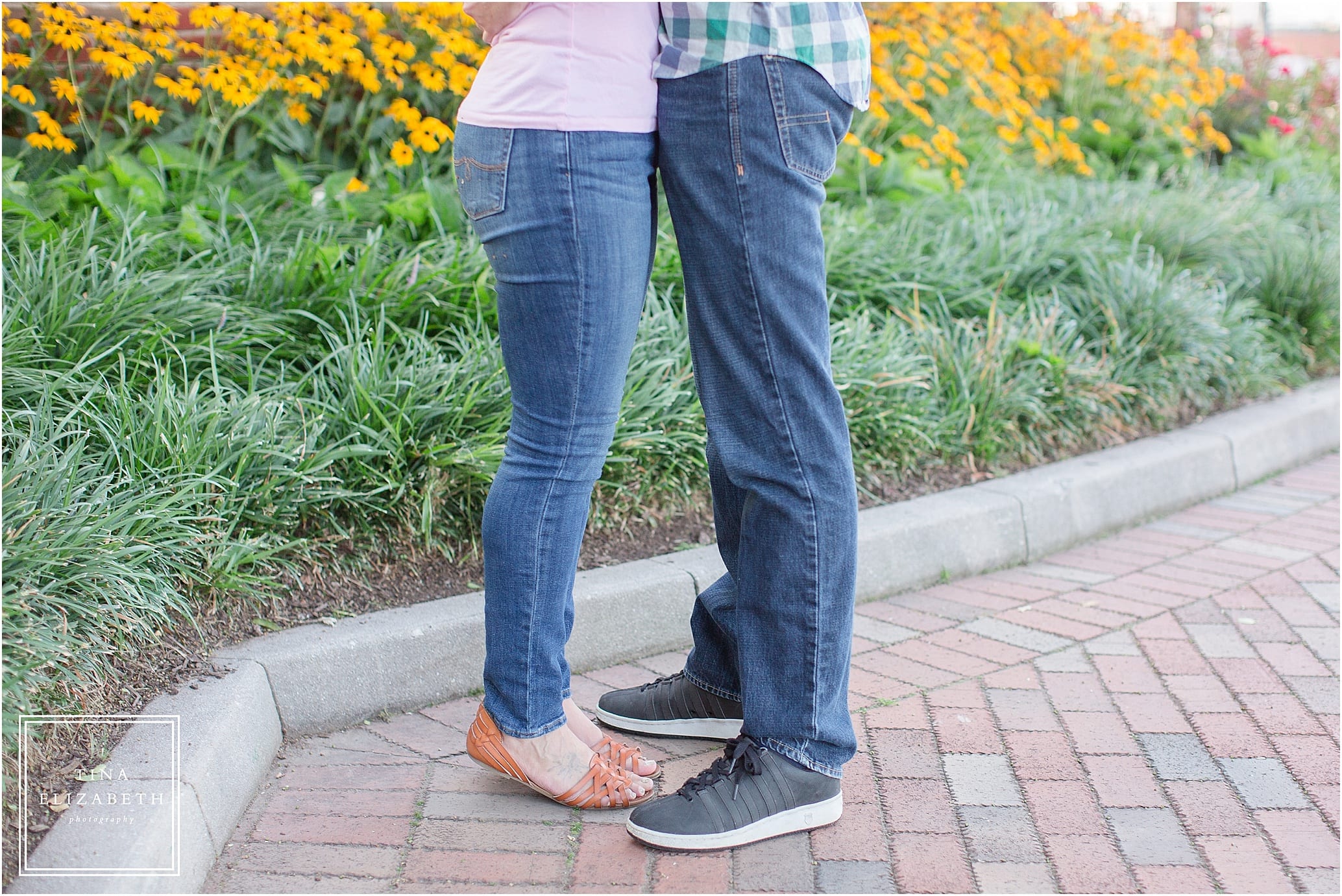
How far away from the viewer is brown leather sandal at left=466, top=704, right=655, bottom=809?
1.93m

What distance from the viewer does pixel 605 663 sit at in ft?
8.47

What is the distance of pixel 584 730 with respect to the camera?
2.04 metres

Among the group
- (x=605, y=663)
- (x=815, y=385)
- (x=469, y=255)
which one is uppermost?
(x=815, y=385)

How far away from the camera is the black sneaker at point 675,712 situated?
2221 millimetres

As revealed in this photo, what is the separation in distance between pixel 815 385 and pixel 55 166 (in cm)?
292

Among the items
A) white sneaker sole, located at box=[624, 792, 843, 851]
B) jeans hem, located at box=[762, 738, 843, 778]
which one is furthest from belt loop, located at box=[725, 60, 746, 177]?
white sneaker sole, located at box=[624, 792, 843, 851]

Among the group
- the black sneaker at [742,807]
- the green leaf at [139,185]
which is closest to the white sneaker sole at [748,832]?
the black sneaker at [742,807]

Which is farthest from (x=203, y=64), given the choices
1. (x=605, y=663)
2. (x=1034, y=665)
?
(x=1034, y=665)

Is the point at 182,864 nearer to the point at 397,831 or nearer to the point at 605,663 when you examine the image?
the point at 397,831

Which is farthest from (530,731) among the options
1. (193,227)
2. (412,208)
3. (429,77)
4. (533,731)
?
(429,77)

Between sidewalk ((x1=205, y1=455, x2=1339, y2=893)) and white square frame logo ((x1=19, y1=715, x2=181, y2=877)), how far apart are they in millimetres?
119

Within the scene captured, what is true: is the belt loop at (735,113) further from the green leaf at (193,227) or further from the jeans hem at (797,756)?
the green leaf at (193,227)

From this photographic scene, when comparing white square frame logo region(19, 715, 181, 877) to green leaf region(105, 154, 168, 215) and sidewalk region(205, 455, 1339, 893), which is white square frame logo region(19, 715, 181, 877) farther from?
green leaf region(105, 154, 168, 215)

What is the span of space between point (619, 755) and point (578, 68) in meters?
1.15
